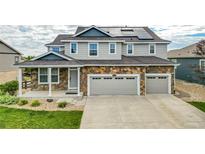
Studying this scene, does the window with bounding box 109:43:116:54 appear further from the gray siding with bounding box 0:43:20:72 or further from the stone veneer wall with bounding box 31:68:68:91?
the gray siding with bounding box 0:43:20:72

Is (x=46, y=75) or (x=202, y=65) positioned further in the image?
(x=46, y=75)

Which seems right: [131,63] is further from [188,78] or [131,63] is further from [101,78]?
[188,78]

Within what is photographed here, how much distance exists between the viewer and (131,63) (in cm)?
1429

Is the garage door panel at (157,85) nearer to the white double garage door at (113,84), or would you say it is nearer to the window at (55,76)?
the white double garage door at (113,84)

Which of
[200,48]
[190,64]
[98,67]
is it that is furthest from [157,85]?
[190,64]

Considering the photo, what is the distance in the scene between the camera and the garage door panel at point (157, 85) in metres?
14.7

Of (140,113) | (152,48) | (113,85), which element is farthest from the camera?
(152,48)

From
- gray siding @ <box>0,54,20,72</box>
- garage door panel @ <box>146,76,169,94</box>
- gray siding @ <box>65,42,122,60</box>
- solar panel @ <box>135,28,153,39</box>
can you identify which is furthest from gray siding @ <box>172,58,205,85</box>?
gray siding @ <box>0,54,20,72</box>

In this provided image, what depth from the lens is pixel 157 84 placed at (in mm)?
14773

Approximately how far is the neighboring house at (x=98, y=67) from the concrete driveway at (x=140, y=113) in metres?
1.28

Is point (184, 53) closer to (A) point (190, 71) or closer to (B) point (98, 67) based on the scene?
(A) point (190, 71)

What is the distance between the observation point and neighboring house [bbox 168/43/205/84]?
582 inches

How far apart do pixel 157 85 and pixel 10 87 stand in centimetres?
821

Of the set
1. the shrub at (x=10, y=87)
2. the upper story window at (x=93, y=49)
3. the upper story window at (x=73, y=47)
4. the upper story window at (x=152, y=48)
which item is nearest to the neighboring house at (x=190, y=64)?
the upper story window at (x=152, y=48)
